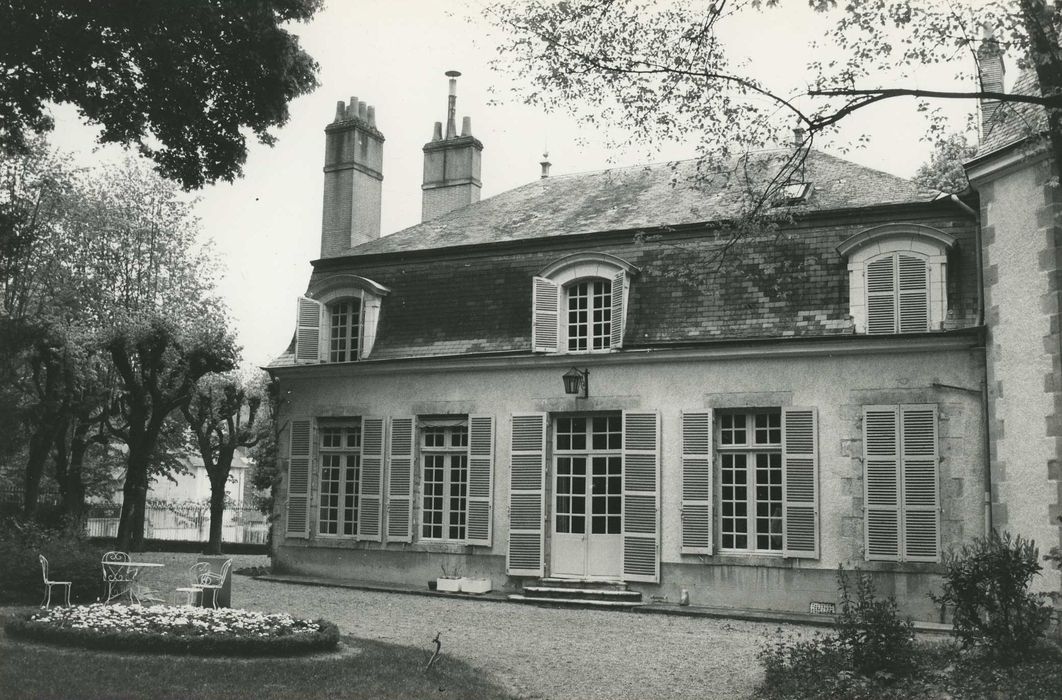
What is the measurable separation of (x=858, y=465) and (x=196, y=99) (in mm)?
9299

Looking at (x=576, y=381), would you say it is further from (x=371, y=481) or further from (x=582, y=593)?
(x=371, y=481)

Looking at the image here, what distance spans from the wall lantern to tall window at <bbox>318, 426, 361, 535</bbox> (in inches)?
163

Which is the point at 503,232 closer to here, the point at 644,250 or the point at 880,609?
the point at 644,250

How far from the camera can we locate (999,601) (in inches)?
Result: 339

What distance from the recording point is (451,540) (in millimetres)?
16156

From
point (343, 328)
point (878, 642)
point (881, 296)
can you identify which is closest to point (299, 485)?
point (343, 328)

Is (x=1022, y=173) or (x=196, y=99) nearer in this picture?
(x=196, y=99)

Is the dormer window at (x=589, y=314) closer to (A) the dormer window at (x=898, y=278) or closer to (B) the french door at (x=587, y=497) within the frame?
(B) the french door at (x=587, y=497)

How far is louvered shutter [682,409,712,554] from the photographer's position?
14289 mm

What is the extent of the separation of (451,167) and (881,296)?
32.2 ft

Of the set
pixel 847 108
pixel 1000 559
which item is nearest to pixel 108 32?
pixel 847 108

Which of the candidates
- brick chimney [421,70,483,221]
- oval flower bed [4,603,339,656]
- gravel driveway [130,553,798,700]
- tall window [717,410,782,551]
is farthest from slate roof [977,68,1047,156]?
brick chimney [421,70,483,221]

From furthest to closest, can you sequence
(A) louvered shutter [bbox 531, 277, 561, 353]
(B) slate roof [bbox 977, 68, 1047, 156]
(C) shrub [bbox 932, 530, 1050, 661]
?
(A) louvered shutter [bbox 531, 277, 561, 353], (B) slate roof [bbox 977, 68, 1047, 156], (C) shrub [bbox 932, 530, 1050, 661]

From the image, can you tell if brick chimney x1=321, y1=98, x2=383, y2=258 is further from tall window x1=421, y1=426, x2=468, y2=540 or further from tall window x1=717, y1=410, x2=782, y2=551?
tall window x1=717, y1=410, x2=782, y2=551
